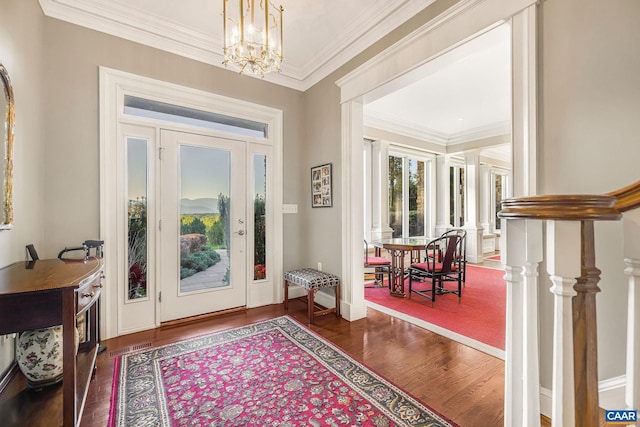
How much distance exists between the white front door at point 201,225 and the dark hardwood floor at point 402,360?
28 cm

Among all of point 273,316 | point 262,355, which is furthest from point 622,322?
point 273,316

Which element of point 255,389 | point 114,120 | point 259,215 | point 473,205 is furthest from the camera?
point 473,205

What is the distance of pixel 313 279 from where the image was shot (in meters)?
3.06

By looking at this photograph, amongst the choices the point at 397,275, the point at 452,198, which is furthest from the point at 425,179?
the point at 397,275

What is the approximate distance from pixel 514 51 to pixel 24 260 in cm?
367

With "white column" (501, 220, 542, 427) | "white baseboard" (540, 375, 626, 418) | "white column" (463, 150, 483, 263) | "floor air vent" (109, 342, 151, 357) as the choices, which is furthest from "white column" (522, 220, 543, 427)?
"white column" (463, 150, 483, 263)

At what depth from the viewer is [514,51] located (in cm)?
177

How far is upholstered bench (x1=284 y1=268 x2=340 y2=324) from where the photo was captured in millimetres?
3006

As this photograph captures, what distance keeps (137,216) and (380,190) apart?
4208mm

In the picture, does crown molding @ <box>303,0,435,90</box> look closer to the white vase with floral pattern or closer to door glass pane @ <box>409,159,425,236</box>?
the white vase with floral pattern

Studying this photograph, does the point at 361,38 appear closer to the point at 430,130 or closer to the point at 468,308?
the point at 468,308

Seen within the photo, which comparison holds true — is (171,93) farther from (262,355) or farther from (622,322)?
(622,322)

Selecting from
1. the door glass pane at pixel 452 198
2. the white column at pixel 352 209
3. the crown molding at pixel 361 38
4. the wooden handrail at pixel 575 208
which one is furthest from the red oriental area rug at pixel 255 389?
the door glass pane at pixel 452 198

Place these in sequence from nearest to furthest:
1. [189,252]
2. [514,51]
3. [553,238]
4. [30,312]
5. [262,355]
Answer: [553,238]
[30,312]
[514,51]
[262,355]
[189,252]
